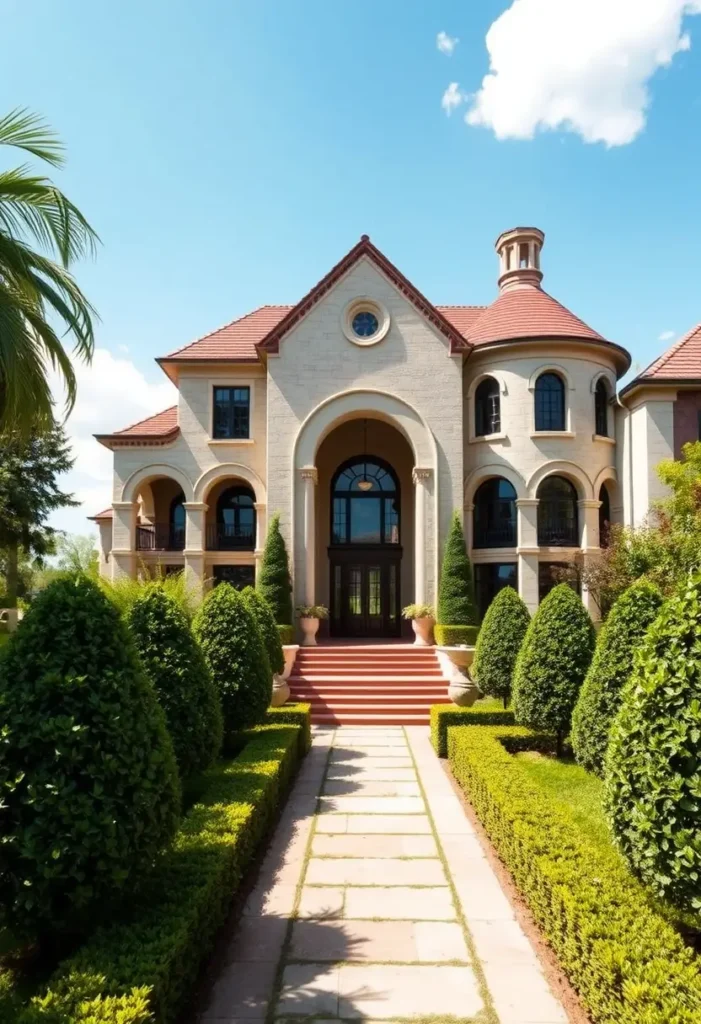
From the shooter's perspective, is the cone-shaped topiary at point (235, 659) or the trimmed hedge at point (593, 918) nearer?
the trimmed hedge at point (593, 918)

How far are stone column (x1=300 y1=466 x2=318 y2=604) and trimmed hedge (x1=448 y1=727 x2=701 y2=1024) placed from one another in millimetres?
13764

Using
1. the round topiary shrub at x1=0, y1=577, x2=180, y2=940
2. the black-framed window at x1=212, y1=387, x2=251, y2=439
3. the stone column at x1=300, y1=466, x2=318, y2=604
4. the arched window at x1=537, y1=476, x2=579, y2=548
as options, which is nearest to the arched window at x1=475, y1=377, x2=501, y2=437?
the arched window at x1=537, y1=476, x2=579, y2=548

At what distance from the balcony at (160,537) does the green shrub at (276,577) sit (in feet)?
17.7

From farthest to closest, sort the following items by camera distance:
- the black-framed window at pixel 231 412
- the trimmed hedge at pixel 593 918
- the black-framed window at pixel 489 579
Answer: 1. the black-framed window at pixel 231 412
2. the black-framed window at pixel 489 579
3. the trimmed hedge at pixel 593 918

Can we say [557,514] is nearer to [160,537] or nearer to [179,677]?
[160,537]

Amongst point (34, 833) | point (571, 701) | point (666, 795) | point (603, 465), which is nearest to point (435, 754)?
point (571, 701)

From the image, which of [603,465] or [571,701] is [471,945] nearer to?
[571,701]

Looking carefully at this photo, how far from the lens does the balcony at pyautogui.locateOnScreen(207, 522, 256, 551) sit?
24.2 m

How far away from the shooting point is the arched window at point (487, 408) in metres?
23.2

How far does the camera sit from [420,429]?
72.6ft

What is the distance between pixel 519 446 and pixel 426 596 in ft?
19.4

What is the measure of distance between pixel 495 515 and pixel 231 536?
9.42 m

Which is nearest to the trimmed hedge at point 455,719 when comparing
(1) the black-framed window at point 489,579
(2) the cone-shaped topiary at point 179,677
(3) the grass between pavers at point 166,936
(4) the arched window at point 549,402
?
(2) the cone-shaped topiary at point 179,677

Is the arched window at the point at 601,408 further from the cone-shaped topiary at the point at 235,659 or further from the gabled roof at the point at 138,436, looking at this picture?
the cone-shaped topiary at the point at 235,659
